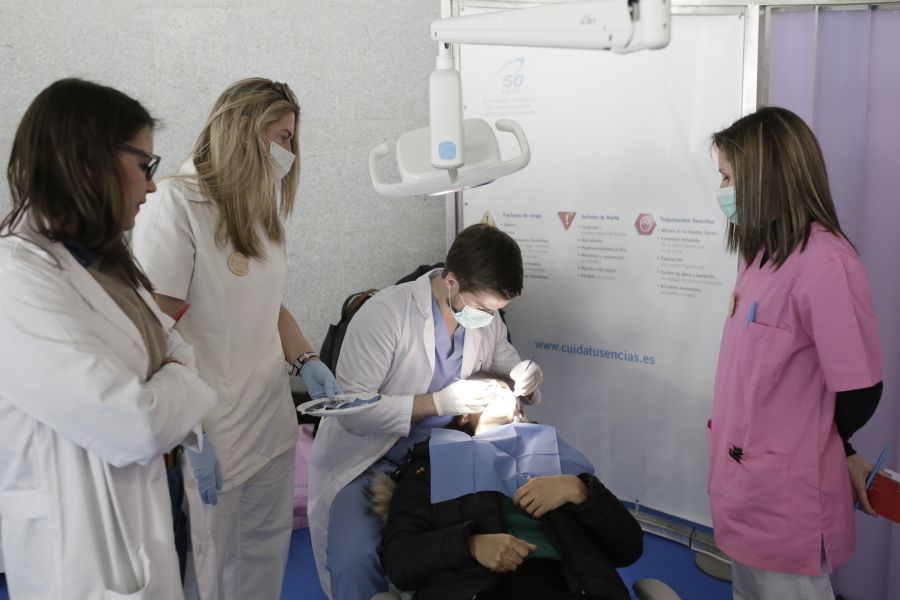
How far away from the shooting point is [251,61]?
292cm

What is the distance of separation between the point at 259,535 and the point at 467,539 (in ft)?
1.94

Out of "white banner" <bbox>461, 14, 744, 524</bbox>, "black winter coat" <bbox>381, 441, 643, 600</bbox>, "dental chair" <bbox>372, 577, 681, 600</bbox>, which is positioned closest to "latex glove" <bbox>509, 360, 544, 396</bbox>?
"black winter coat" <bbox>381, 441, 643, 600</bbox>

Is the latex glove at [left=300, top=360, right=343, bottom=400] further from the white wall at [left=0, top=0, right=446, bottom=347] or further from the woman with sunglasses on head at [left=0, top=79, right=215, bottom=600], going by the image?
the white wall at [left=0, top=0, right=446, bottom=347]

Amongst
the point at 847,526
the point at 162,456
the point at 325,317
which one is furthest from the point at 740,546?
the point at 325,317

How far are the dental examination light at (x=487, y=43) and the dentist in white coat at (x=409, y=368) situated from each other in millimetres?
443

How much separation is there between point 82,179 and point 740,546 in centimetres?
147

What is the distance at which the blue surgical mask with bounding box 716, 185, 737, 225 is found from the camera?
5.63 ft

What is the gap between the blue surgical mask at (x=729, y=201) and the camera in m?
1.72

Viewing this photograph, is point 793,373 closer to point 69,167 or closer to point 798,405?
point 798,405

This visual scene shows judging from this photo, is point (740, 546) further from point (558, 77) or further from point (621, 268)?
point (558, 77)

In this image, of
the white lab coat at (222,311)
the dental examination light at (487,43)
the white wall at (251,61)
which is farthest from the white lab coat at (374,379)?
the white wall at (251,61)

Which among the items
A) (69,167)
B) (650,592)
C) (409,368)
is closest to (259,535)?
(409,368)

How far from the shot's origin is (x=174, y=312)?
5.30 feet

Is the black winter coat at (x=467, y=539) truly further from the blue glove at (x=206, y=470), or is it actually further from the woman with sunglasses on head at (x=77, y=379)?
the woman with sunglasses on head at (x=77, y=379)
